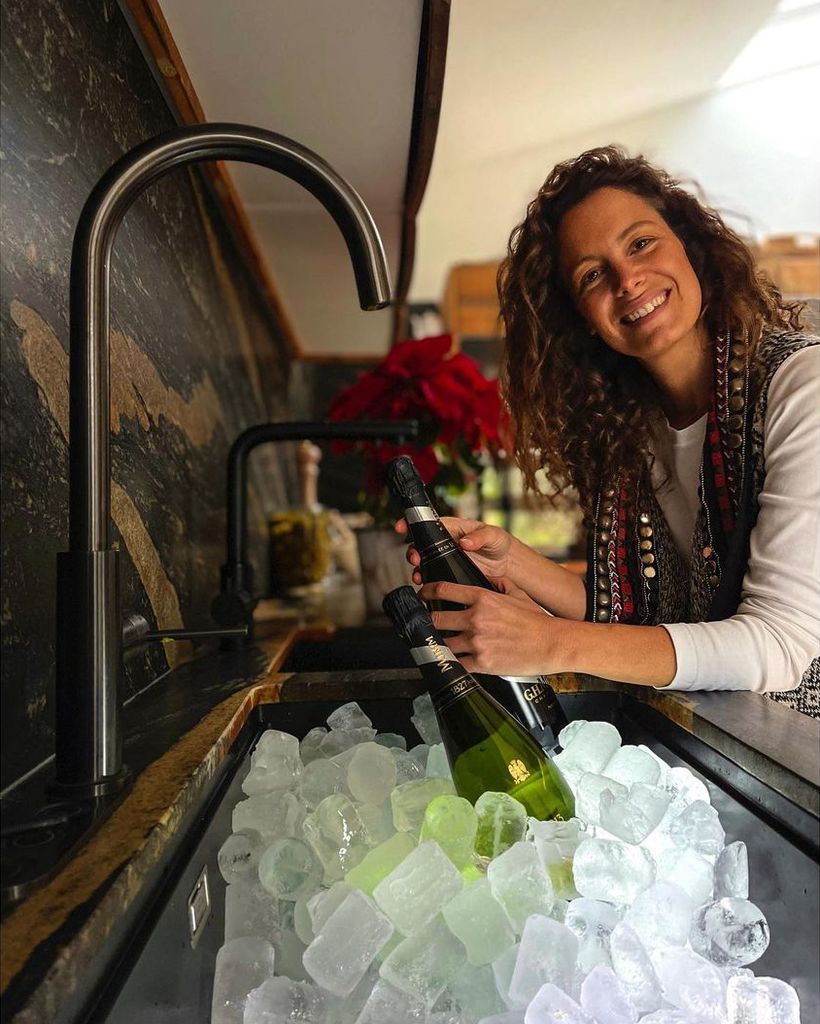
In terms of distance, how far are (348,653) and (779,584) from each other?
732 millimetres

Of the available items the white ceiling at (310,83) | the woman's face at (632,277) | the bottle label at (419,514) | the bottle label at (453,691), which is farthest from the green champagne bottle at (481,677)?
the white ceiling at (310,83)

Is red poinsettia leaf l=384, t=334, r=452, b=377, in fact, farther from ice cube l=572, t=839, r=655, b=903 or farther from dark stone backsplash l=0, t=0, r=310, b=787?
ice cube l=572, t=839, r=655, b=903

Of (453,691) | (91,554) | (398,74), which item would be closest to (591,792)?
(453,691)

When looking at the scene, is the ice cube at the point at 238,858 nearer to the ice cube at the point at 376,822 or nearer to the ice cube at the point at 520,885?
the ice cube at the point at 376,822

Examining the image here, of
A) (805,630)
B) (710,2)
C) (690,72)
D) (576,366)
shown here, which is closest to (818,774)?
(805,630)

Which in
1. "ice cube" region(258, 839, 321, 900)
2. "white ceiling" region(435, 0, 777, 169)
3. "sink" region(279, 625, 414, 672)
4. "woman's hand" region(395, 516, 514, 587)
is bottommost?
"ice cube" region(258, 839, 321, 900)

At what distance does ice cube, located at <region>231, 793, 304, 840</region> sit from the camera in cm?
69

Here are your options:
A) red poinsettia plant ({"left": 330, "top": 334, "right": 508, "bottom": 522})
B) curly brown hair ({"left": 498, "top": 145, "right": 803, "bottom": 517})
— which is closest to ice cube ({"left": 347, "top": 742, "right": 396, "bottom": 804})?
curly brown hair ({"left": 498, "top": 145, "right": 803, "bottom": 517})

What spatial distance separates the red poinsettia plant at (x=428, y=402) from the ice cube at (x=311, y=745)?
2.85ft

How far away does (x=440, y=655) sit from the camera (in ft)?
2.64

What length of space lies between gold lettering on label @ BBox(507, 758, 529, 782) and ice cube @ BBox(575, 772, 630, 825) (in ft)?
0.26

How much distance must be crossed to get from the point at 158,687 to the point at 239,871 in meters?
0.42

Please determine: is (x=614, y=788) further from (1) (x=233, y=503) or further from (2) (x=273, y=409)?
(2) (x=273, y=409)

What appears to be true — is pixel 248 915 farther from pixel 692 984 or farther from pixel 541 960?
pixel 692 984
